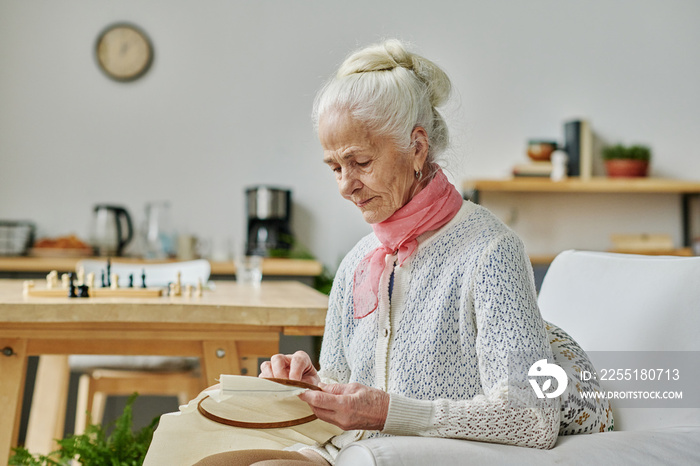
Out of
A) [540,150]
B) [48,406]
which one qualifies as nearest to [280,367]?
[48,406]

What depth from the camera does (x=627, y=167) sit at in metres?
4.09

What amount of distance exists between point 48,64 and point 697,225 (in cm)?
411

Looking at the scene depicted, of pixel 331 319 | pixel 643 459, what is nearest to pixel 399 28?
pixel 331 319

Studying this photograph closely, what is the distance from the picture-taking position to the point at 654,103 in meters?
4.31

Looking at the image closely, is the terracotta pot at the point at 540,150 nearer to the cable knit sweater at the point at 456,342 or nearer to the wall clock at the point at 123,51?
the wall clock at the point at 123,51

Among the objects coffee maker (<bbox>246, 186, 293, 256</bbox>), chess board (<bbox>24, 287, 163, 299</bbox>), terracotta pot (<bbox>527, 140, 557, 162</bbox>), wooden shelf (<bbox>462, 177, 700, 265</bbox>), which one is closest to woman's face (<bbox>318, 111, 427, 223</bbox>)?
chess board (<bbox>24, 287, 163, 299</bbox>)

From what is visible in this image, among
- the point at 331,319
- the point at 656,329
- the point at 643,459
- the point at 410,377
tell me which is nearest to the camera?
the point at 643,459

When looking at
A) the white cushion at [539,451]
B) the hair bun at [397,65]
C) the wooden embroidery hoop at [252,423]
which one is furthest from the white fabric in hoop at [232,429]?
the hair bun at [397,65]

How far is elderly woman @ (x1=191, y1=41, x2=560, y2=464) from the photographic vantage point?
0.98 meters

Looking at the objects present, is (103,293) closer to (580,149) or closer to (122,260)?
(122,260)

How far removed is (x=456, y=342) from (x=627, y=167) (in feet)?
11.1

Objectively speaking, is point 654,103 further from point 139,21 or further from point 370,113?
point 370,113

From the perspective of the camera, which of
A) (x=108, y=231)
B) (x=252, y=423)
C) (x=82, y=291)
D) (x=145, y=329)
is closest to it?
(x=252, y=423)

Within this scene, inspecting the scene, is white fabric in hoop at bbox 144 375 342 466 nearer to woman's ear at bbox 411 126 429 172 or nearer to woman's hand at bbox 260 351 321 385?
woman's hand at bbox 260 351 321 385
